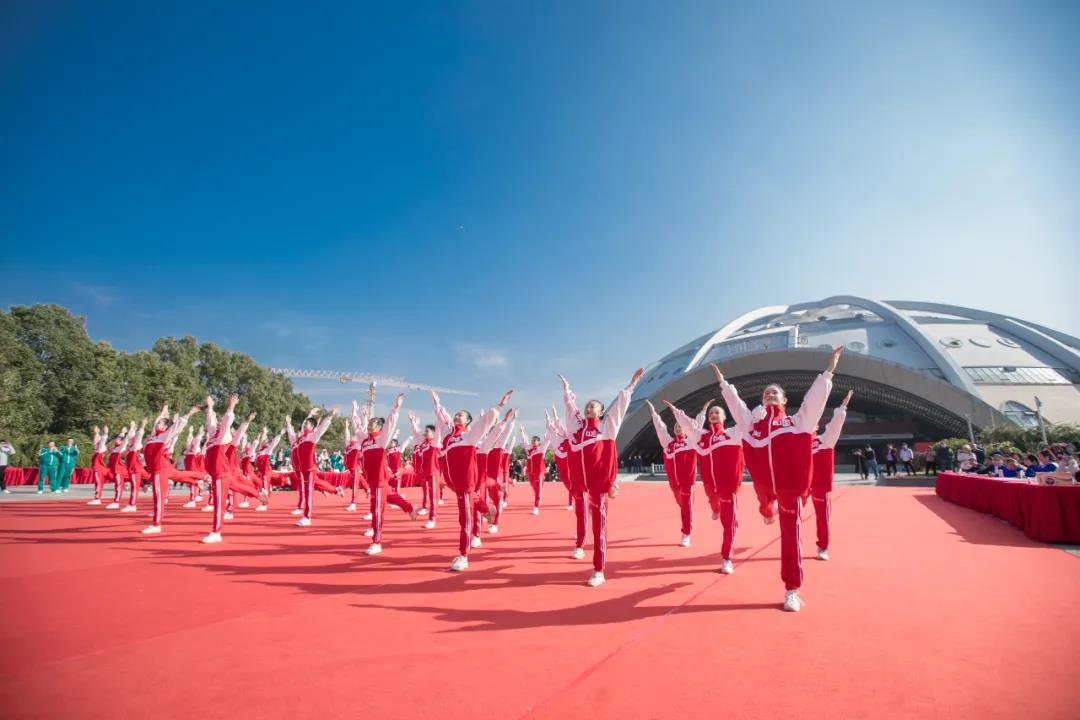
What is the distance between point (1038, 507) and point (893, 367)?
34.6 m

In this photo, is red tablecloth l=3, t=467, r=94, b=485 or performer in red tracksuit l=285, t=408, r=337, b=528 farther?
red tablecloth l=3, t=467, r=94, b=485

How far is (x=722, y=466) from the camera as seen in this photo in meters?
7.14

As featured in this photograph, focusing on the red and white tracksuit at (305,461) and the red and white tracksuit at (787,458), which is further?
the red and white tracksuit at (305,461)

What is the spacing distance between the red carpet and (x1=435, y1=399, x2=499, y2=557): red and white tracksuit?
67 cm

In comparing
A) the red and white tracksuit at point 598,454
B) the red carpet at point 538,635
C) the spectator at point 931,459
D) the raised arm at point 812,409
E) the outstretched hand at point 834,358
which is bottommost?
the spectator at point 931,459

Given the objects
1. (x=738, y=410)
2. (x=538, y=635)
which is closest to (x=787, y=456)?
(x=738, y=410)

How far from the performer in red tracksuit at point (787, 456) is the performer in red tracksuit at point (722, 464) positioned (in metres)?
0.81

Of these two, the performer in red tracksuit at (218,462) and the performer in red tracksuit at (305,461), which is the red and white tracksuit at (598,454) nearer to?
the performer in red tracksuit at (218,462)

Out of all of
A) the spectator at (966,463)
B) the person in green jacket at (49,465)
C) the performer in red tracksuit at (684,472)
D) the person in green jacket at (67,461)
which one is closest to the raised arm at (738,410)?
the performer in red tracksuit at (684,472)

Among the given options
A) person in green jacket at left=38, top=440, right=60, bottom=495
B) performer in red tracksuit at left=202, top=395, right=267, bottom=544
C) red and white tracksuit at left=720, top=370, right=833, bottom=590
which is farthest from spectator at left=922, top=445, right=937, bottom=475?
person in green jacket at left=38, top=440, right=60, bottom=495

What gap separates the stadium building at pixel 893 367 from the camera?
115 ft

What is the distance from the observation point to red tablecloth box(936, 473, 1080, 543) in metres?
7.88

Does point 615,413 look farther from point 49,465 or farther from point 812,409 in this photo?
point 49,465

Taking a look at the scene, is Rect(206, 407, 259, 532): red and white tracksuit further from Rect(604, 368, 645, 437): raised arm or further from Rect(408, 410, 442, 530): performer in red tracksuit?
Rect(604, 368, 645, 437): raised arm
